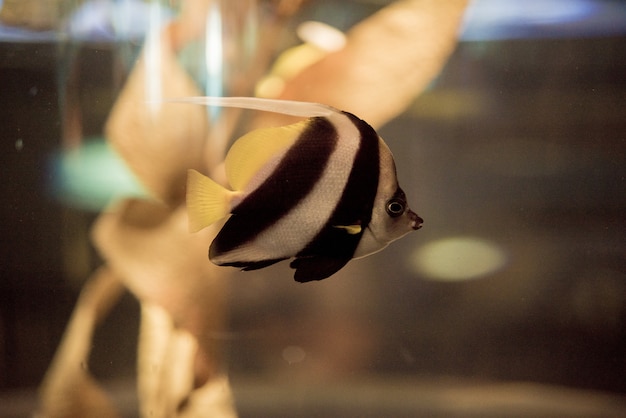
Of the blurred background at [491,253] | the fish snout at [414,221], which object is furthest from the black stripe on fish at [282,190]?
the blurred background at [491,253]

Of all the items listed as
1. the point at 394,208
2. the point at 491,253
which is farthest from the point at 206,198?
the point at 491,253

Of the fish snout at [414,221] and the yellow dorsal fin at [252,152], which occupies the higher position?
the yellow dorsal fin at [252,152]

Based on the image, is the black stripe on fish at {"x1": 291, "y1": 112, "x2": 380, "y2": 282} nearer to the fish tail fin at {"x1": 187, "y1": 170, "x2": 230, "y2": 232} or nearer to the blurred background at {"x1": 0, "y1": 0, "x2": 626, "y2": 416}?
the fish tail fin at {"x1": 187, "y1": 170, "x2": 230, "y2": 232}

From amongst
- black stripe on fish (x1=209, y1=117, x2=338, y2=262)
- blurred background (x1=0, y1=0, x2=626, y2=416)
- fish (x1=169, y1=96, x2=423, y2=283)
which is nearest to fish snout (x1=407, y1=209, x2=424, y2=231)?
fish (x1=169, y1=96, x2=423, y2=283)

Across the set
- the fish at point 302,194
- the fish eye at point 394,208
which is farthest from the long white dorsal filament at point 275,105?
the fish eye at point 394,208

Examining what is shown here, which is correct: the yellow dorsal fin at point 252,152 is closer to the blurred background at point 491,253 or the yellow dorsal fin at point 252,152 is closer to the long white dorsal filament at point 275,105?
the long white dorsal filament at point 275,105

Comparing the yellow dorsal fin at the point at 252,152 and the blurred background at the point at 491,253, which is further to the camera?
the blurred background at the point at 491,253

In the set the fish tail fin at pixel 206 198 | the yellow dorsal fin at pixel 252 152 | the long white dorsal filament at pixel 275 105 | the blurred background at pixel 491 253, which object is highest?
the long white dorsal filament at pixel 275 105

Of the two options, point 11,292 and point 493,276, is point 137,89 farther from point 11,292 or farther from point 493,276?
point 493,276
